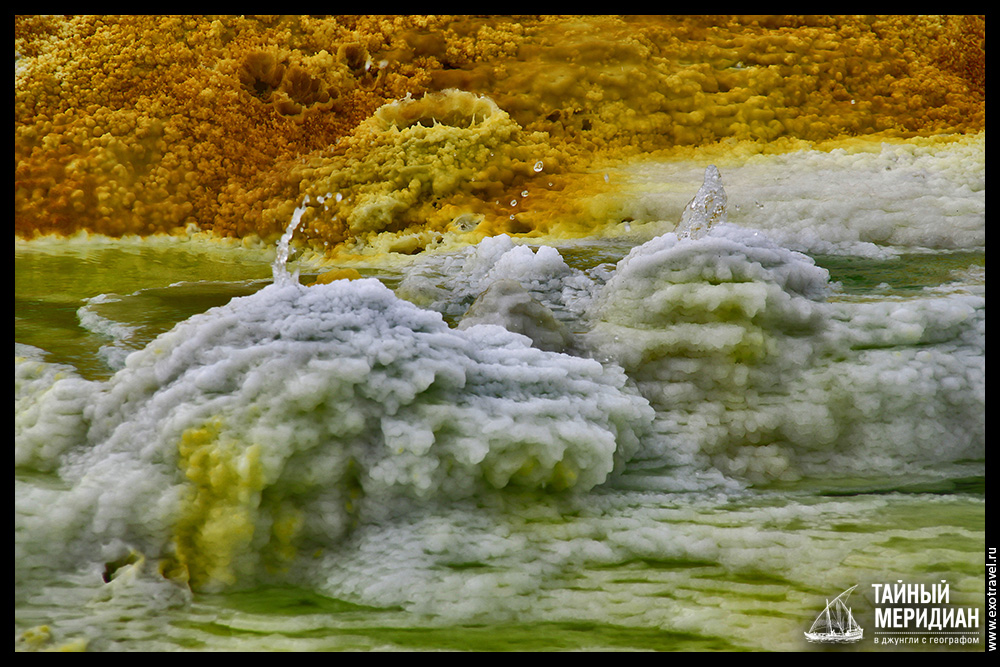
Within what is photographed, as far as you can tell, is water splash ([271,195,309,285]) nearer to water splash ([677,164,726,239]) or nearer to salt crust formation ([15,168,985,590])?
salt crust formation ([15,168,985,590])

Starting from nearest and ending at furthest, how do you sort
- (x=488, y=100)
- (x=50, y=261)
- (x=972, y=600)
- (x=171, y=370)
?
1. (x=972, y=600)
2. (x=171, y=370)
3. (x=50, y=261)
4. (x=488, y=100)

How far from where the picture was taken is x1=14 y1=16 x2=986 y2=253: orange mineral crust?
10.9 ft

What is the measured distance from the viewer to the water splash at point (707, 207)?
3.12 meters

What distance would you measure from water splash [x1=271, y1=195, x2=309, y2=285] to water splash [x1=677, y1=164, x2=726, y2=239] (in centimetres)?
150

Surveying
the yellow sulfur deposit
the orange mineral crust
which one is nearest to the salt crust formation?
the yellow sulfur deposit

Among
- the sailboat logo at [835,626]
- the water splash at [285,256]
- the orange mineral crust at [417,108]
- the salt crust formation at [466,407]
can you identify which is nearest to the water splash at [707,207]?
the salt crust formation at [466,407]

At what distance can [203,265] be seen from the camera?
3.26m

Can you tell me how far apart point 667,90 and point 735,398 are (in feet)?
7.03

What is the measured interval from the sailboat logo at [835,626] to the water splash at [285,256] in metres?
1.62

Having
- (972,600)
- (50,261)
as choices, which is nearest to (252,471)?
(972,600)

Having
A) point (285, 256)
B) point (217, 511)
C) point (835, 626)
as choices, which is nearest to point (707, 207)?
point (285, 256)

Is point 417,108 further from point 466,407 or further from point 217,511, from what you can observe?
point 217,511

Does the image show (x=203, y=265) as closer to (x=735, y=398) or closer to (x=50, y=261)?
(x=50, y=261)

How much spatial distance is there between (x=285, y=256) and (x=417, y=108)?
1.24m
